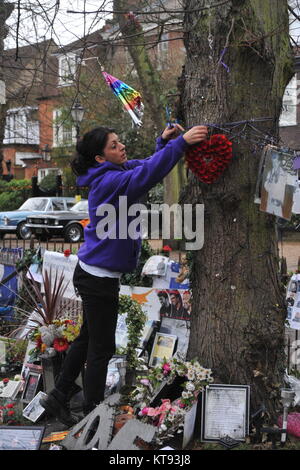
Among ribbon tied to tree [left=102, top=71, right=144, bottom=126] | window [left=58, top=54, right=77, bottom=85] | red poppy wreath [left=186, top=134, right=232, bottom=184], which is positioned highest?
window [left=58, top=54, right=77, bottom=85]

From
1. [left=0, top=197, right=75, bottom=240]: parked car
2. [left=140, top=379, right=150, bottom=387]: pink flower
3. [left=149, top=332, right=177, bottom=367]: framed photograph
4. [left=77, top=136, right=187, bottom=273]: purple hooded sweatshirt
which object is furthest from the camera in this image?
[left=0, top=197, right=75, bottom=240]: parked car

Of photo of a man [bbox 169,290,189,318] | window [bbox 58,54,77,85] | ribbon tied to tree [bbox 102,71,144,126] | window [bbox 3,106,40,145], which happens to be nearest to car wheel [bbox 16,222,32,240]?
window [bbox 3,106,40,145]

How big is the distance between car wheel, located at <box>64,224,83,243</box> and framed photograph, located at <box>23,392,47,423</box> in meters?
14.8

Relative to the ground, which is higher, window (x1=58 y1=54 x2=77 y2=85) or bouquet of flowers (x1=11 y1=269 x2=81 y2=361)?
window (x1=58 y1=54 x2=77 y2=85)

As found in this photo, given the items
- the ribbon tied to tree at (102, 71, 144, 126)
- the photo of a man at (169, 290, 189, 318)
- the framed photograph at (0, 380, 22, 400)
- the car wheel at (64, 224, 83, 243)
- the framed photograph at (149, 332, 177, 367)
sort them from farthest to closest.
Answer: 1. the car wheel at (64, 224, 83, 243)
2. the photo of a man at (169, 290, 189, 318)
3. the framed photograph at (149, 332, 177, 367)
4. the framed photograph at (0, 380, 22, 400)
5. the ribbon tied to tree at (102, 71, 144, 126)

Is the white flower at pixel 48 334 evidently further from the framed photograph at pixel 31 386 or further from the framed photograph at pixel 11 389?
the framed photograph at pixel 11 389

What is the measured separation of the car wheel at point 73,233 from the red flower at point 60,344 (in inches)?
573

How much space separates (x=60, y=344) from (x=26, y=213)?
1639cm

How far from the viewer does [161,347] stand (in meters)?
4.93

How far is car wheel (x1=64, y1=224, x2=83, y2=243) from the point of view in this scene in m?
19.0

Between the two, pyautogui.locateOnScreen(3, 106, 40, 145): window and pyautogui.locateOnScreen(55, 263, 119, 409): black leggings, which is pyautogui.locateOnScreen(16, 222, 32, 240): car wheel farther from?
pyautogui.locateOnScreen(55, 263, 119, 409): black leggings

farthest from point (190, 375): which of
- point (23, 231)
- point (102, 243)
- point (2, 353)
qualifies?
point (23, 231)

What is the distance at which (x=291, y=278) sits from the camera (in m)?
5.07
